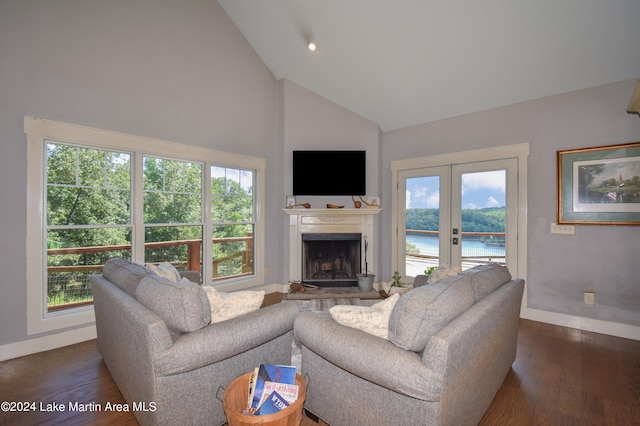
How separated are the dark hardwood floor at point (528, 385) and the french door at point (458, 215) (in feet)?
3.93

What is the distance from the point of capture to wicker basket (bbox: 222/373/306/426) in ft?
4.10

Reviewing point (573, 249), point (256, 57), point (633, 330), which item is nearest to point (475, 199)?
point (573, 249)

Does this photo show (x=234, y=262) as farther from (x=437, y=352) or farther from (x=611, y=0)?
(x=611, y=0)

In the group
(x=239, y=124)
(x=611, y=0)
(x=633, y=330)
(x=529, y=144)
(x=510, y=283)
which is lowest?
(x=633, y=330)

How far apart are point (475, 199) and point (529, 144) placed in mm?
901

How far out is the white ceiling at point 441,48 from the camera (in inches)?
104

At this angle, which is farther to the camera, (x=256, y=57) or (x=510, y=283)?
(x=256, y=57)

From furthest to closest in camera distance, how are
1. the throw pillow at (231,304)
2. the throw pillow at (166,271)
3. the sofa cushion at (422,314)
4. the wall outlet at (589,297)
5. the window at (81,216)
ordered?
the wall outlet at (589,297) < the window at (81,216) < the throw pillow at (166,271) < the throw pillow at (231,304) < the sofa cushion at (422,314)

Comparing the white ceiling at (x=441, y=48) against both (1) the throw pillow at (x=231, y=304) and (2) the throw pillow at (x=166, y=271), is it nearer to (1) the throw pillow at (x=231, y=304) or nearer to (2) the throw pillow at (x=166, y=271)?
(1) the throw pillow at (x=231, y=304)

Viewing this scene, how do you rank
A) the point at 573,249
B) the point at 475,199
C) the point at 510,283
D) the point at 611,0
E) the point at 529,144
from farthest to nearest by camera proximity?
the point at 475,199 < the point at 529,144 < the point at 573,249 < the point at 611,0 < the point at 510,283

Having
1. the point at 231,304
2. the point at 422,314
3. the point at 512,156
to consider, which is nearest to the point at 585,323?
the point at 512,156

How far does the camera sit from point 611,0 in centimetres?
235

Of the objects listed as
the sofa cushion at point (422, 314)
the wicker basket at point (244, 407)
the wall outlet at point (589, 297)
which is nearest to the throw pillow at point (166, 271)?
the wicker basket at point (244, 407)

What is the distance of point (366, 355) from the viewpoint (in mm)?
1384
